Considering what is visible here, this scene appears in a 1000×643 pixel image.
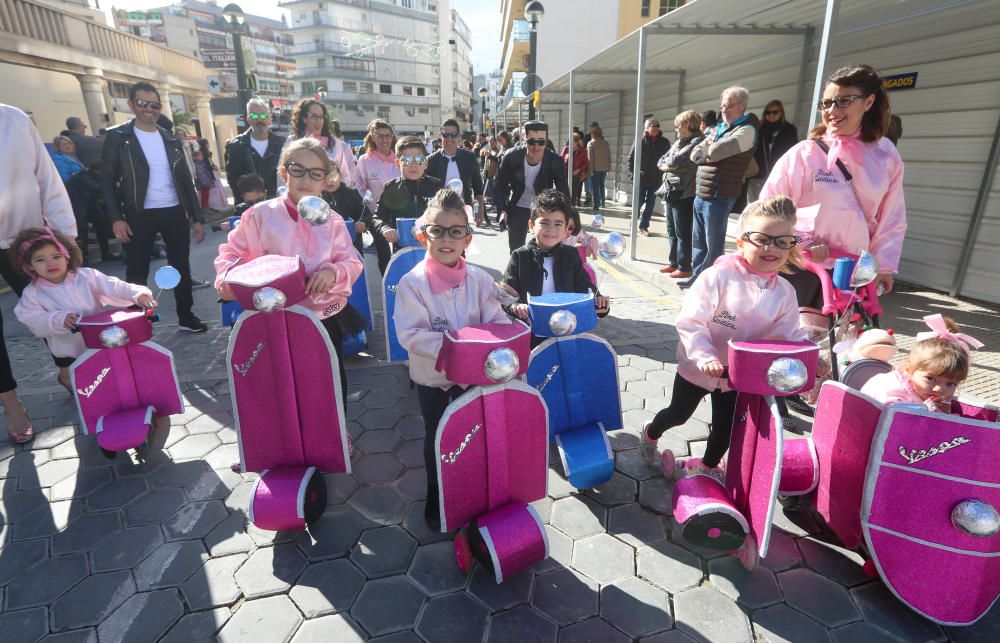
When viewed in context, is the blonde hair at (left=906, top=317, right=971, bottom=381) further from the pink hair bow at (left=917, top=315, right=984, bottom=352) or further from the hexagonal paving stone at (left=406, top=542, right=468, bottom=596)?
the hexagonal paving stone at (left=406, top=542, right=468, bottom=596)

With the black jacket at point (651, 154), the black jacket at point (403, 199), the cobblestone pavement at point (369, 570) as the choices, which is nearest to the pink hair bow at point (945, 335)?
the cobblestone pavement at point (369, 570)

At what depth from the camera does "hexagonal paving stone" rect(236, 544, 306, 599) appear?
7.31ft

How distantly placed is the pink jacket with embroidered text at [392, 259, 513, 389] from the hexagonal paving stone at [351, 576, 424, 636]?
0.86 metres

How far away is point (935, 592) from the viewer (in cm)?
193

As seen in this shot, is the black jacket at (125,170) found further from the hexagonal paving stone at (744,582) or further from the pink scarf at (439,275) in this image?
the hexagonal paving stone at (744,582)

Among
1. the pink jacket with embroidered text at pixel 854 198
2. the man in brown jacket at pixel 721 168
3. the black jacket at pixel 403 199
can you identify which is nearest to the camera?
the pink jacket with embroidered text at pixel 854 198

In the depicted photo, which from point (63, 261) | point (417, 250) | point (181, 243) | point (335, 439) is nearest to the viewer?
point (335, 439)

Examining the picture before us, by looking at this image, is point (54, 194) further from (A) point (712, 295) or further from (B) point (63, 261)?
Result: (A) point (712, 295)

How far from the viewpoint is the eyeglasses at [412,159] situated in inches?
179

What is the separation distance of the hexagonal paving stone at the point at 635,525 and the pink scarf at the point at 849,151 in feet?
7.11

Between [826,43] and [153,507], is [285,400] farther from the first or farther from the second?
[826,43]

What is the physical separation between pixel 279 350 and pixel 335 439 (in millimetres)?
515

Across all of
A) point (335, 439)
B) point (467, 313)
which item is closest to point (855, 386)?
point (467, 313)

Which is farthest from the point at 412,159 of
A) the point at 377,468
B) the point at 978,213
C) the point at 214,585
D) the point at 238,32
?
the point at 238,32
